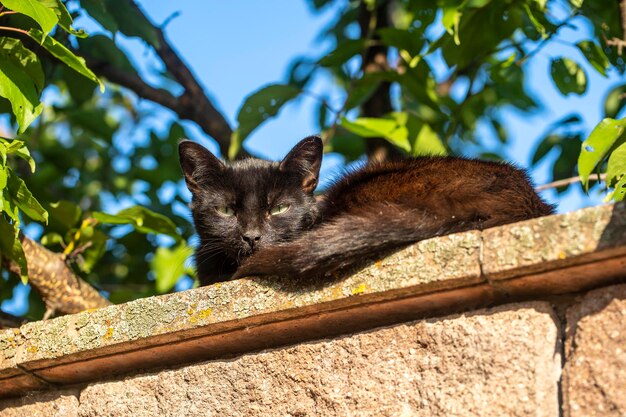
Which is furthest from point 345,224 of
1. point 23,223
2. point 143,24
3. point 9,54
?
point 23,223

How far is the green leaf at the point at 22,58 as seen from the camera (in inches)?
99.8

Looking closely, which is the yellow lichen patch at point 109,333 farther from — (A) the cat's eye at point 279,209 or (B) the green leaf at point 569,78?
(B) the green leaf at point 569,78

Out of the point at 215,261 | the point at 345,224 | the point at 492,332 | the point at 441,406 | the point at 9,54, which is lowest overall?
the point at 441,406

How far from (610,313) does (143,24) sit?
245 cm

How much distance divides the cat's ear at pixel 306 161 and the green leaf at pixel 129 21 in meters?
0.74

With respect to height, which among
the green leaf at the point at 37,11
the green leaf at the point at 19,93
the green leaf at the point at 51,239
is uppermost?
the green leaf at the point at 51,239

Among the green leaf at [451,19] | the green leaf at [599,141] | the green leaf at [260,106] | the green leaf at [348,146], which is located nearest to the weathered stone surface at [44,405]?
the green leaf at [599,141]

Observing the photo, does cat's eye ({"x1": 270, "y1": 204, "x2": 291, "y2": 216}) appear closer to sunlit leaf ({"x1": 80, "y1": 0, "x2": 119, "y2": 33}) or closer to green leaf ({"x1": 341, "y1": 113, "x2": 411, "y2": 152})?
green leaf ({"x1": 341, "y1": 113, "x2": 411, "y2": 152})

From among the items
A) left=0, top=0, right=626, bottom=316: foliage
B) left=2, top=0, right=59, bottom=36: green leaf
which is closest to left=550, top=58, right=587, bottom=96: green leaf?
left=0, top=0, right=626, bottom=316: foliage

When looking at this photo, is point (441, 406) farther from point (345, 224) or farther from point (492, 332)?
point (345, 224)

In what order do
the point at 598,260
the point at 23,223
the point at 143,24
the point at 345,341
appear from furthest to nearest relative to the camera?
1. the point at 23,223
2. the point at 143,24
3. the point at 345,341
4. the point at 598,260

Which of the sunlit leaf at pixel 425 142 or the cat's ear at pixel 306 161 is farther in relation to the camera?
the sunlit leaf at pixel 425 142

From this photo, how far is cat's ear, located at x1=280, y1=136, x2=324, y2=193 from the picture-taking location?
11.1 feet

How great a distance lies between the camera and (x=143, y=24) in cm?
358
